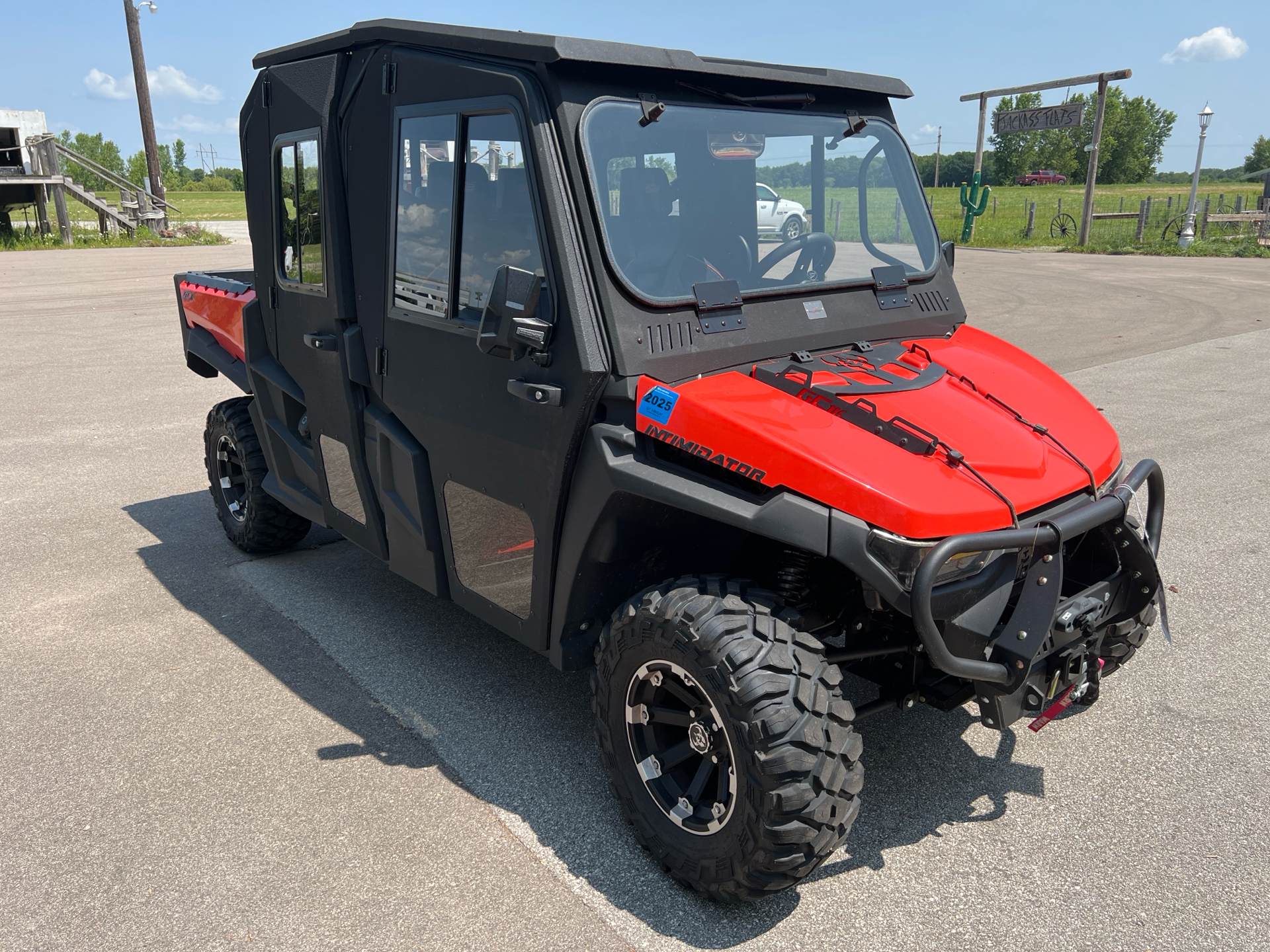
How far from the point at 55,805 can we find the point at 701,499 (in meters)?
2.46

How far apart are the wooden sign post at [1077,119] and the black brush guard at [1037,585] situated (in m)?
21.7

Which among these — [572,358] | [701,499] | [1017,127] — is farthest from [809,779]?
[1017,127]

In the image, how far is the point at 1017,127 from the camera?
25.4 metres

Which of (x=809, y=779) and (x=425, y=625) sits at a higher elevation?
(x=809, y=779)

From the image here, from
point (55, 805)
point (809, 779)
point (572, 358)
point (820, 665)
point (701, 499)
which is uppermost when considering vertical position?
point (572, 358)

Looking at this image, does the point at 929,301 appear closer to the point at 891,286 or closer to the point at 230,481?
the point at 891,286

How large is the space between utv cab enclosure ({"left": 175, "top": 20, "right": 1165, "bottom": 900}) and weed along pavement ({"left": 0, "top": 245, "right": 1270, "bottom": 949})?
331 millimetres

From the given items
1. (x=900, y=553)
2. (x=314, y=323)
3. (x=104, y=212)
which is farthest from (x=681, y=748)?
(x=104, y=212)

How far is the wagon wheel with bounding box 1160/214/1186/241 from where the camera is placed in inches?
965

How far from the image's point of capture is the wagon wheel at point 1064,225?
2779cm

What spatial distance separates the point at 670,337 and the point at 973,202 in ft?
56.2

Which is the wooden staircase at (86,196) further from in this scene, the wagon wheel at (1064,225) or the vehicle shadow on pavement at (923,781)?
the vehicle shadow on pavement at (923,781)

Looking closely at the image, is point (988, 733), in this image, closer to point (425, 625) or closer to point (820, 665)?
point (820, 665)

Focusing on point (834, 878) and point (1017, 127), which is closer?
point (834, 878)
